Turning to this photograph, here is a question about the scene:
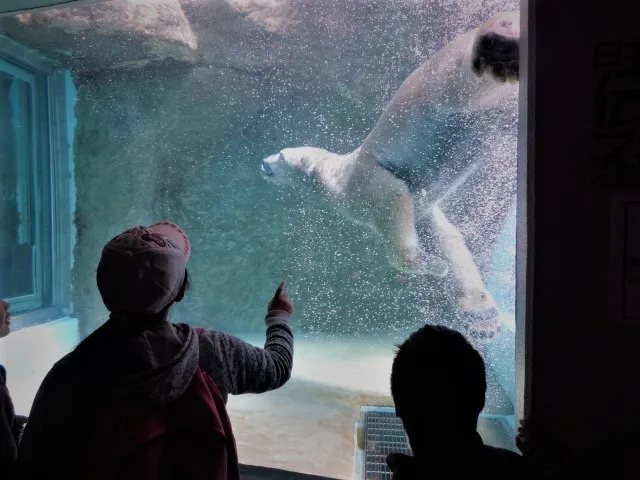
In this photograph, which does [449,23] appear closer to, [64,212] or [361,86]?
[361,86]

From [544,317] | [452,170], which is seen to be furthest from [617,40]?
[452,170]

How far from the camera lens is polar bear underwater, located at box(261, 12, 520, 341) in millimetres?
2900

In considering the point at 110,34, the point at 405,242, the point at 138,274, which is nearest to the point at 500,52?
the point at 138,274

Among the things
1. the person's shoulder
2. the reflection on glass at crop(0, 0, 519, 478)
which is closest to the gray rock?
the reflection on glass at crop(0, 0, 519, 478)

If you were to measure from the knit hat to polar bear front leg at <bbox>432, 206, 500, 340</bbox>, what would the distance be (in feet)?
9.20

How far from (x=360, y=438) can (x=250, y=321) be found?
5958 millimetres

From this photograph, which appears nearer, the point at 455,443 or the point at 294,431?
the point at 455,443

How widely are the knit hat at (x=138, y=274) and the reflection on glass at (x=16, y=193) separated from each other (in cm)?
351

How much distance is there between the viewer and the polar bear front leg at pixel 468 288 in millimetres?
3162

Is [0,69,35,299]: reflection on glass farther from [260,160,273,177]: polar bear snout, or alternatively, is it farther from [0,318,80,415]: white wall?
[260,160,273,177]: polar bear snout

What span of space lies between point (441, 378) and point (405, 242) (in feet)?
9.38

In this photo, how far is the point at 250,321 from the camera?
7840 millimetres

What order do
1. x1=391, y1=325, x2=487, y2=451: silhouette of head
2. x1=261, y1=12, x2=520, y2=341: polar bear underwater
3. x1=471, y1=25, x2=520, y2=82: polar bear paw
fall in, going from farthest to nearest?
x1=261, y1=12, x2=520, y2=341: polar bear underwater, x1=471, y1=25, x2=520, y2=82: polar bear paw, x1=391, y1=325, x2=487, y2=451: silhouette of head

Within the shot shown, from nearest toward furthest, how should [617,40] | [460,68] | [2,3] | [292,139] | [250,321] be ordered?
[617,40]
[2,3]
[460,68]
[292,139]
[250,321]
